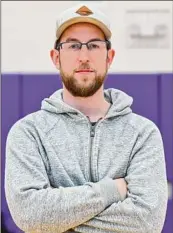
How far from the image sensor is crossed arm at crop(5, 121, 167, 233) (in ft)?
4.18

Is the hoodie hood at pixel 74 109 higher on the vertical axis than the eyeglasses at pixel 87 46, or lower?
lower

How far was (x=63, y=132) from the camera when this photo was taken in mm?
1431

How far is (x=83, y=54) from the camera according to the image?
140 cm

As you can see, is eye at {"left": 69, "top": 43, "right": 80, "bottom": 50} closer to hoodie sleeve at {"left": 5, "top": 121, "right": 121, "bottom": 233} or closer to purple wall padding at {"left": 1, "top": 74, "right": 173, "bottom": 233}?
hoodie sleeve at {"left": 5, "top": 121, "right": 121, "bottom": 233}

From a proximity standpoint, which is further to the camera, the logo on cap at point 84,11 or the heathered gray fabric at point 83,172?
the logo on cap at point 84,11

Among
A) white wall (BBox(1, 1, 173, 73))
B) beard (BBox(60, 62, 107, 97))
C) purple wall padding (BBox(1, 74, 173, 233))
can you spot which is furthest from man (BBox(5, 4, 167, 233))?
white wall (BBox(1, 1, 173, 73))

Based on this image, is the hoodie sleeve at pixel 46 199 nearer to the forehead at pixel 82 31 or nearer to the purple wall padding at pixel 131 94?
the forehead at pixel 82 31

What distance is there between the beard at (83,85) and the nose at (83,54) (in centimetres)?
5

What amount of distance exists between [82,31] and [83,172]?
409mm

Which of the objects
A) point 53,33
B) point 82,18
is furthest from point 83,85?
point 53,33

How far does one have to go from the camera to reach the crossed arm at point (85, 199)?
127cm

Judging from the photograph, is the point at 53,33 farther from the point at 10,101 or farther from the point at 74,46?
the point at 74,46

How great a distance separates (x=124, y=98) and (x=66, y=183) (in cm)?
34

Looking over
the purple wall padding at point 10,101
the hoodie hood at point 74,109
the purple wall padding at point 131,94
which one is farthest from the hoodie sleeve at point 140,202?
the purple wall padding at point 10,101
